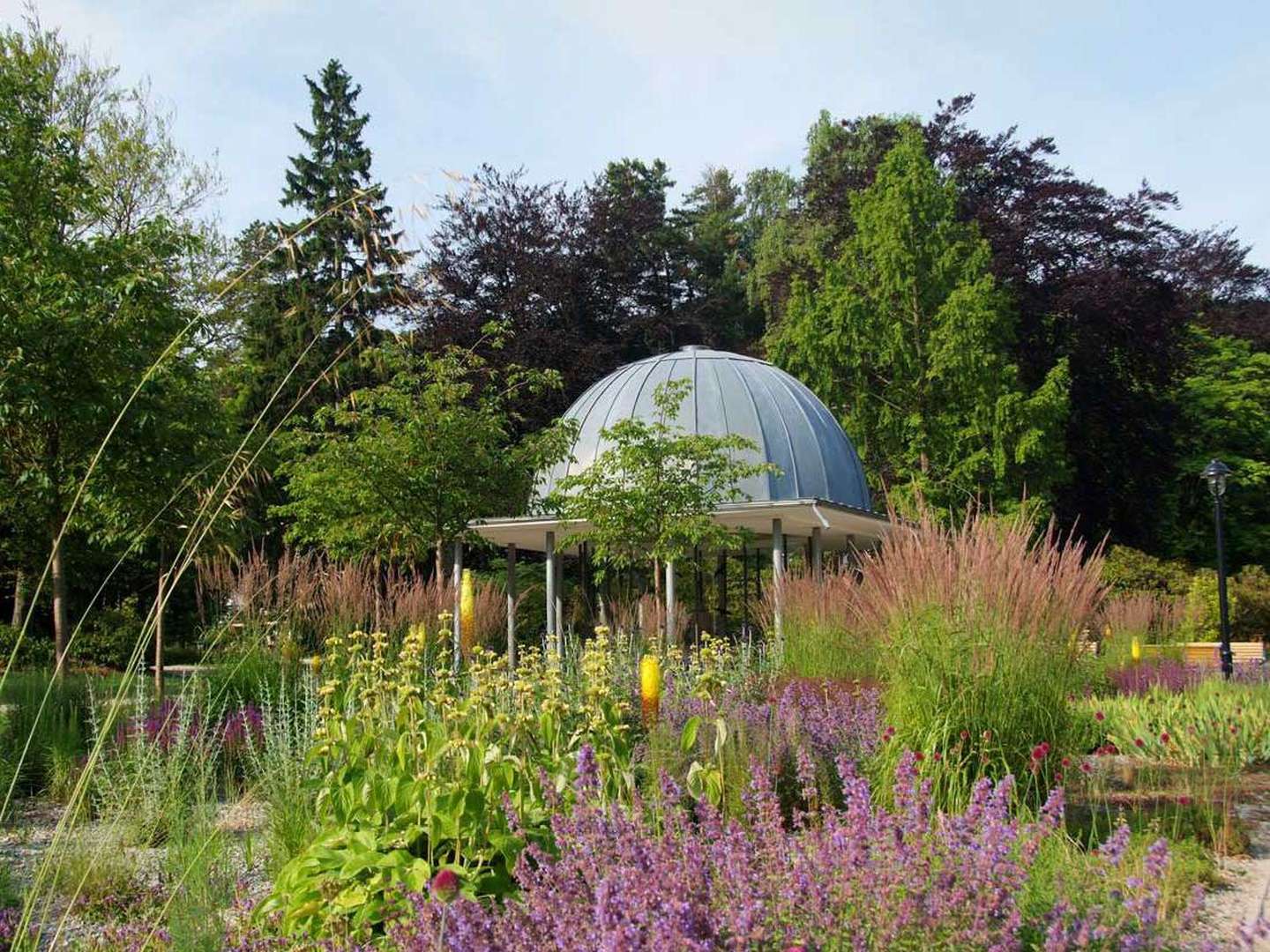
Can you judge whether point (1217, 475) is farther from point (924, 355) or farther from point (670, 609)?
point (924, 355)

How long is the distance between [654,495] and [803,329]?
12303mm

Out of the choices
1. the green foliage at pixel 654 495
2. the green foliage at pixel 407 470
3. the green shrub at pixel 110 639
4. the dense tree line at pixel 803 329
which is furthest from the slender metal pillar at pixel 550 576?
the green shrub at pixel 110 639

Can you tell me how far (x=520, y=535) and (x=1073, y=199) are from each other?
15.0 m

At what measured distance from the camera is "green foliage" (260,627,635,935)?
3377 millimetres

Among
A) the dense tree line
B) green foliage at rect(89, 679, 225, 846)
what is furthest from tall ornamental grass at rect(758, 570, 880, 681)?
the dense tree line

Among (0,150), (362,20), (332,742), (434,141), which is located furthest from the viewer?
(0,150)

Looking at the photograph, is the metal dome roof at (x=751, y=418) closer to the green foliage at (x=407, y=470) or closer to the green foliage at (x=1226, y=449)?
the green foliage at (x=407, y=470)

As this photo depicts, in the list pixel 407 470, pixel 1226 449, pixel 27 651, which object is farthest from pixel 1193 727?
pixel 1226 449

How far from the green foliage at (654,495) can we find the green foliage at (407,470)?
1.03m

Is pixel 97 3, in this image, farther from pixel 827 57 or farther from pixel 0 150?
pixel 0 150

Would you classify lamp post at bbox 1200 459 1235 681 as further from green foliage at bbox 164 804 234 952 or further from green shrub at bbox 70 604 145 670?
green shrub at bbox 70 604 145 670

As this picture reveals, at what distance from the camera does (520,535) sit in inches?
737

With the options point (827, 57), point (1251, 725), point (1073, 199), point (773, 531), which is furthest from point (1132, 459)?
point (827, 57)

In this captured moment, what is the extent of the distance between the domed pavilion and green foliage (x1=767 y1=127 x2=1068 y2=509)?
3.87m
